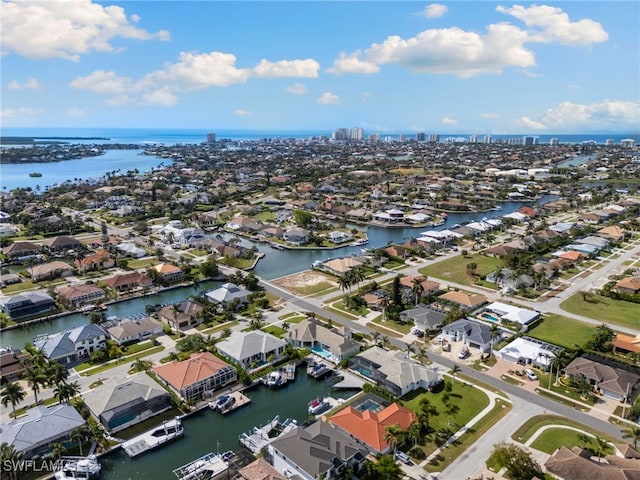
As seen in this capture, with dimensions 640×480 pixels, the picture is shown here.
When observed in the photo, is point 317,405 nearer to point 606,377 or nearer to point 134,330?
point 134,330

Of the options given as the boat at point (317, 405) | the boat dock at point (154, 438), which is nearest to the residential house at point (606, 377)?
the boat at point (317, 405)

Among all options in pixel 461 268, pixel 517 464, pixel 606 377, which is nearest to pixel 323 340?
pixel 517 464

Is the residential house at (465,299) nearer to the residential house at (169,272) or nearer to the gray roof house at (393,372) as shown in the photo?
the gray roof house at (393,372)

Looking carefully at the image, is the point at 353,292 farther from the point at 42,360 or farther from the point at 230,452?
the point at 42,360

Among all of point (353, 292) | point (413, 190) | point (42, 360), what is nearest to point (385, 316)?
point (353, 292)

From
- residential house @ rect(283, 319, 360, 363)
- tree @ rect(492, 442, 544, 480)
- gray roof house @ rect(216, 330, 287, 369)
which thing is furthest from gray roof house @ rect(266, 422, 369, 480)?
residential house @ rect(283, 319, 360, 363)

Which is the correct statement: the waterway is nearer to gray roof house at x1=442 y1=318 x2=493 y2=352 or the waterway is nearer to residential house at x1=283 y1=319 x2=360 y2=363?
residential house at x1=283 y1=319 x2=360 y2=363
